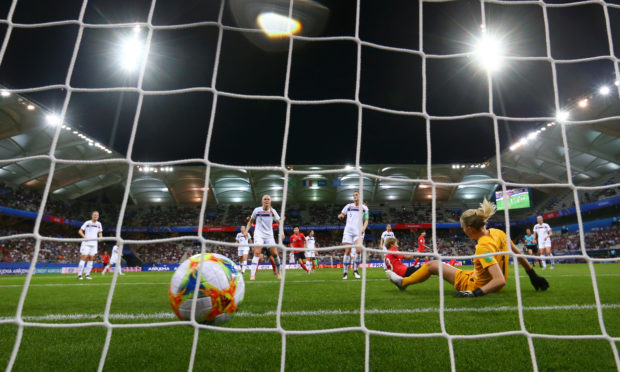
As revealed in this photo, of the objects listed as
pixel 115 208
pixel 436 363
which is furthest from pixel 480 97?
pixel 115 208

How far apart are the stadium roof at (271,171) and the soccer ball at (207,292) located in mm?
13877

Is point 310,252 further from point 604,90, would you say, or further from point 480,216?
point 604,90

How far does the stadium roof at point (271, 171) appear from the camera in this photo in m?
21.0

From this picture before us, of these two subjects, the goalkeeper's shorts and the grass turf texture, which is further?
the goalkeeper's shorts

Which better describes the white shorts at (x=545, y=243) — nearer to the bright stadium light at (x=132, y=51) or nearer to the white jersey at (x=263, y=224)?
the white jersey at (x=263, y=224)

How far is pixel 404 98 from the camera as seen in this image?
2084 centimetres

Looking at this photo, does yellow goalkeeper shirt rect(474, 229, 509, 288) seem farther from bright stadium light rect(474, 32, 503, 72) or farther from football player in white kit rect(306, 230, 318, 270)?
football player in white kit rect(306, 230, 318, 270)

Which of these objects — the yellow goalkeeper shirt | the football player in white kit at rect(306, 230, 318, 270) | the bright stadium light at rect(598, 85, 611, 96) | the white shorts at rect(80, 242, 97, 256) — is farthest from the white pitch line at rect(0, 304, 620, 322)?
the bright stadium light at rect(598, 85, 611, 96)

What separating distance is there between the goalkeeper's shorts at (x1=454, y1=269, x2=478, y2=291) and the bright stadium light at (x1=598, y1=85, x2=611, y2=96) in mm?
18285

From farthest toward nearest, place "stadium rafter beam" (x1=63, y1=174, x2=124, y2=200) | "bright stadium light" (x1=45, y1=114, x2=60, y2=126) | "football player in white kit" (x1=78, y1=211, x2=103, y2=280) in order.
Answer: "stadium rafter beam" (x1=63, y1=174, x2=124, y2=200) → "bright stadium light" (x1=45, y1=114, x2=60, y2=126) → "football player in white kit" (x1=78, y1=211, x2=103, y2=280)

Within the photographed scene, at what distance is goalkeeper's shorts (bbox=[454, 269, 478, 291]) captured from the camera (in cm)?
429

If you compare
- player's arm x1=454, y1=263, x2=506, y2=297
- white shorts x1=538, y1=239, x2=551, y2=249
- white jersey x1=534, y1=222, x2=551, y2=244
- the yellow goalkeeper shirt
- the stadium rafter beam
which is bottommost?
player's arm x1=454, y1=263, x2=506, y2=297

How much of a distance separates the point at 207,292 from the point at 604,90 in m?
21.6

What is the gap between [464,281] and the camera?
14.4 feet
